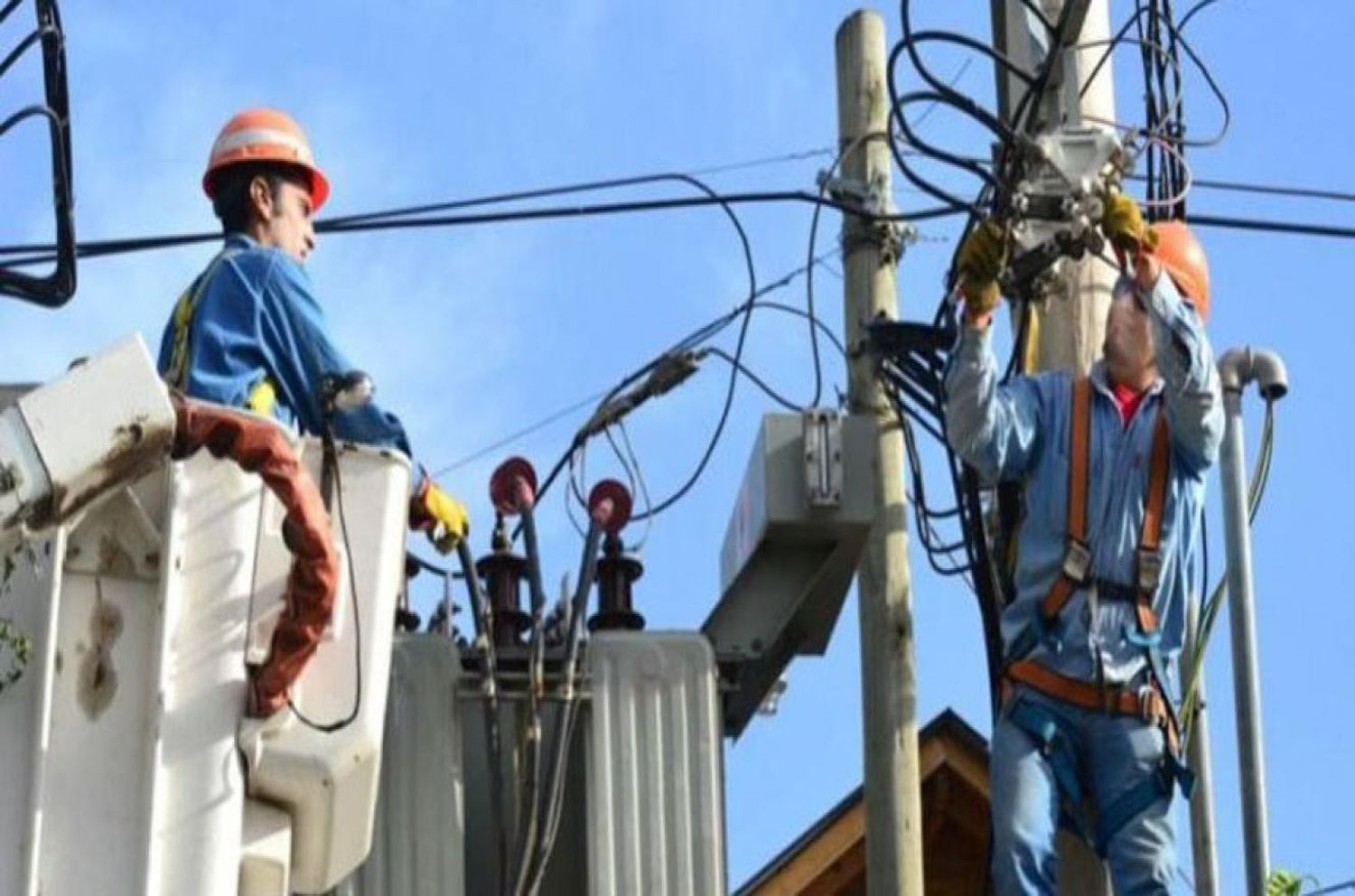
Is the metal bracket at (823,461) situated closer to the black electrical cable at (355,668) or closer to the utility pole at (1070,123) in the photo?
the utility pole at (1070,123)

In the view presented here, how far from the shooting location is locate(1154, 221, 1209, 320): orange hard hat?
9.27 m

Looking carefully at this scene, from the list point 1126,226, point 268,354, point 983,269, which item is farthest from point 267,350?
point 1126,226

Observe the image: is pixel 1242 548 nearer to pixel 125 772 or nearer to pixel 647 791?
pixel 647 791

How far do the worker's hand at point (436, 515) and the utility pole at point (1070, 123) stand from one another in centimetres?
176

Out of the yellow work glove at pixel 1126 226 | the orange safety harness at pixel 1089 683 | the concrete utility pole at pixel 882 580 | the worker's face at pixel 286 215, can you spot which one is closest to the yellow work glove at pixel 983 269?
the yellow work glove at pixel 1126 226

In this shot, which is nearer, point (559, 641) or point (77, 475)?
point (77, 475)

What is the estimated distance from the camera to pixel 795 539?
9406mm

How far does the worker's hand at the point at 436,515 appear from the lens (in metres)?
8.01

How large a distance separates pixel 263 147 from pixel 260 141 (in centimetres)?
2

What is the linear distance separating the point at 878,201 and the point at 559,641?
238 centimetres

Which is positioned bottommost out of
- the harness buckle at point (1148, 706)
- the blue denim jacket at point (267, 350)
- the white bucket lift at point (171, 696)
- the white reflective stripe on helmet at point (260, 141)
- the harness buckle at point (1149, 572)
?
the white bucket lift at point (171, 696)

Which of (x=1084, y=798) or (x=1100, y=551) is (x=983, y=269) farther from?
(x=1084, y=798)

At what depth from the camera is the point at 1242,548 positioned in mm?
8500

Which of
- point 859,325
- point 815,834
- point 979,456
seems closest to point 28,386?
point 979,456
